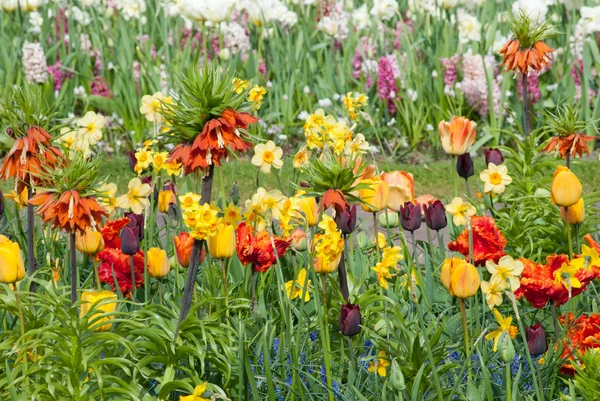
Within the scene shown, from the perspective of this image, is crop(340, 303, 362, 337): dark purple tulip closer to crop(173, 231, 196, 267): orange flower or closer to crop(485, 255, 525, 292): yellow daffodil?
crop(485, 255, 525, 292): yellow daffodil

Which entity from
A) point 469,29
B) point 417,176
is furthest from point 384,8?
point 417,176

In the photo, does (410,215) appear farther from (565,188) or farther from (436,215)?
(565,188)

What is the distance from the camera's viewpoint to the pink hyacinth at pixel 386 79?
6.13 m

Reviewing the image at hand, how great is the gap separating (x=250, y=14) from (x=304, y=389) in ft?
15.7

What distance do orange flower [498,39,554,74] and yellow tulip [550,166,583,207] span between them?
0.83 meters

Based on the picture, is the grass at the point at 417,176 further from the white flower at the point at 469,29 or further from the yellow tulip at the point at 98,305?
the yellow tulip at the point at 98,305

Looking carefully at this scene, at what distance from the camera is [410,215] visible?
273 cm

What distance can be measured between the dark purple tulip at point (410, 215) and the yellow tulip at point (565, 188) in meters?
0.38

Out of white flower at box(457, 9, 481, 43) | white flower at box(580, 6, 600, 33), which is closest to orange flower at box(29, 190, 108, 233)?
white flower at box(457, 9, 481, 43)

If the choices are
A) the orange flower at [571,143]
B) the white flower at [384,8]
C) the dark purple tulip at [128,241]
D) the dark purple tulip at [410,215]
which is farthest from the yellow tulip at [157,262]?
the white flower at [384,8]

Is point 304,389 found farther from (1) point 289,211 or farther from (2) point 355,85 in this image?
(2) point 355,85

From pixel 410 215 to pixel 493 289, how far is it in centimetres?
57

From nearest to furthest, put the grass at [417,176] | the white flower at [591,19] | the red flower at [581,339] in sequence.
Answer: the red flower at [581,339]
the grass at [417,176]
the white flower at [591,19]

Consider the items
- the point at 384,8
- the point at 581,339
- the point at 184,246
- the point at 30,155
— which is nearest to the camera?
the point at 30,155
